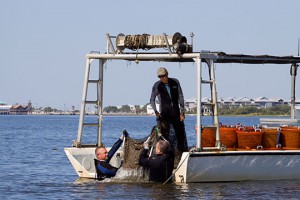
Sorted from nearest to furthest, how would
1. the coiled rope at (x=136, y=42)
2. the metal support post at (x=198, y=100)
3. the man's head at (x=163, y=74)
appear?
the metal support post at (x=198, y=100)
the man's head at (x=163, y=74)
the coiled rope at (x=136, y=42)

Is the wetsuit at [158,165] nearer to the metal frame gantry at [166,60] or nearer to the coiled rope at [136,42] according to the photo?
the metal frame gantry at [166,60]

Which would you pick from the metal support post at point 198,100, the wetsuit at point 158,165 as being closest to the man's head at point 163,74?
the metal support post at point 198,100

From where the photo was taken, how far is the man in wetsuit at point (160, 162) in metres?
22.1

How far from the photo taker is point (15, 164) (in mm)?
34094

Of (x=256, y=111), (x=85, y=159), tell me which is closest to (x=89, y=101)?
(x=85, y=159)

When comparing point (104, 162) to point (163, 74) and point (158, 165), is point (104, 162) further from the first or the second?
point (163, 74)

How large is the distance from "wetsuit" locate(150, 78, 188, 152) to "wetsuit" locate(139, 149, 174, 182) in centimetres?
75

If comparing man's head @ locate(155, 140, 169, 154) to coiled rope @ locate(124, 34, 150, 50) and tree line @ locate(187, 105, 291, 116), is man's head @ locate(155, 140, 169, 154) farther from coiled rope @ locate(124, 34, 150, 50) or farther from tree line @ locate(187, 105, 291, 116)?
tree line @ locate(187, 105, 291, 116)

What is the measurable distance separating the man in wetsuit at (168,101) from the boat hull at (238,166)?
3.54 ft

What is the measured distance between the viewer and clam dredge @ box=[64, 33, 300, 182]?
22047 millimetres

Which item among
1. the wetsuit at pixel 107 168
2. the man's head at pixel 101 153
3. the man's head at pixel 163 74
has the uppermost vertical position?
the man's head at pixel 163 74

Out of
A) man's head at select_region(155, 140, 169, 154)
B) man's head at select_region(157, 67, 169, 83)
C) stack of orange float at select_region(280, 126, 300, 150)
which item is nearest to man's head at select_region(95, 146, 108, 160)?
man's head at select_region(155, 140, 169, 154)

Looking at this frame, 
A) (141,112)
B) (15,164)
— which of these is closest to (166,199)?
(15,164)

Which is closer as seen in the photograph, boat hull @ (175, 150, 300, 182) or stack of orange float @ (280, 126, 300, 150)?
boat hull @ (175, 150, 300, 182)
